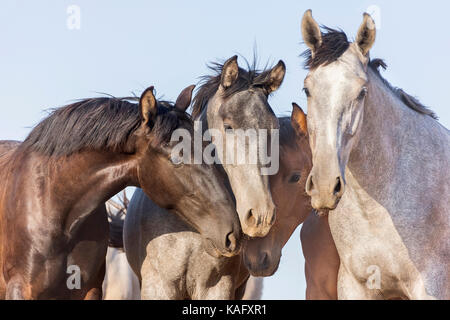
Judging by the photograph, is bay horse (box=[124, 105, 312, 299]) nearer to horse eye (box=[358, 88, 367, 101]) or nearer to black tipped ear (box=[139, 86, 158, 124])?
black tipped ear (box=[139, 86, 158, 124])

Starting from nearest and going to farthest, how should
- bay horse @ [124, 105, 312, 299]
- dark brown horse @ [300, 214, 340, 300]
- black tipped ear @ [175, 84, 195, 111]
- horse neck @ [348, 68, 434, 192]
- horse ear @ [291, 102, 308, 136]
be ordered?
horse neck @ [348, 68, 434, 192], bay horse @ [124, 105, 312, 299], black tipped ear @ [175, 84, 195, 111], horse ear @ [291, 102, 308, 136], dark brown horse @ [300, 214, 340, 300]

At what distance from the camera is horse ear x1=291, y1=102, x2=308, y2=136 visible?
666 centimetres

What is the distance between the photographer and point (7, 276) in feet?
19.6

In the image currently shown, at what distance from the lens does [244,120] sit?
6.00 metres

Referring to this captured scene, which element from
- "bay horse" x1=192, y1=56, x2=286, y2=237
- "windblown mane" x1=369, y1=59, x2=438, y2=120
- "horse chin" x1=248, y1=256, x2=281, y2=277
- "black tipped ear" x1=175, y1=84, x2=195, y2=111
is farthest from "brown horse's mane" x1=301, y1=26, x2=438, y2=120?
"horse chin" x1=248, y1=256, x2=281, y2=277

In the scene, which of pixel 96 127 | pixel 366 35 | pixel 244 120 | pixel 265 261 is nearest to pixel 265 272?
pixel 265 261

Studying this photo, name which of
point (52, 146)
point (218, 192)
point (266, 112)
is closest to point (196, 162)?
point (218, 192)

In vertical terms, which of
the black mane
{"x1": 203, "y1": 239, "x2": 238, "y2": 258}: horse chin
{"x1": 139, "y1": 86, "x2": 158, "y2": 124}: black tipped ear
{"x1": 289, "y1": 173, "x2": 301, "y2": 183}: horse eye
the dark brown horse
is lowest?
the dark brown horse

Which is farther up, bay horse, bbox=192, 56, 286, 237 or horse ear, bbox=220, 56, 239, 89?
horse ear, bbox=220, 56, 239, 89

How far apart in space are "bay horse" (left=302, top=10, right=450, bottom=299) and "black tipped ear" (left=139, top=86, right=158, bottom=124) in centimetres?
133

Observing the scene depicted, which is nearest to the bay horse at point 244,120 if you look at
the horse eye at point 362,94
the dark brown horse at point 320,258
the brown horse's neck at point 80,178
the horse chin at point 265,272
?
the horse chin at point 265,272

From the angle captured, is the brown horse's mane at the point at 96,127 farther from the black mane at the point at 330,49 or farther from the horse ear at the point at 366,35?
the horse ear at the point at 366,35
